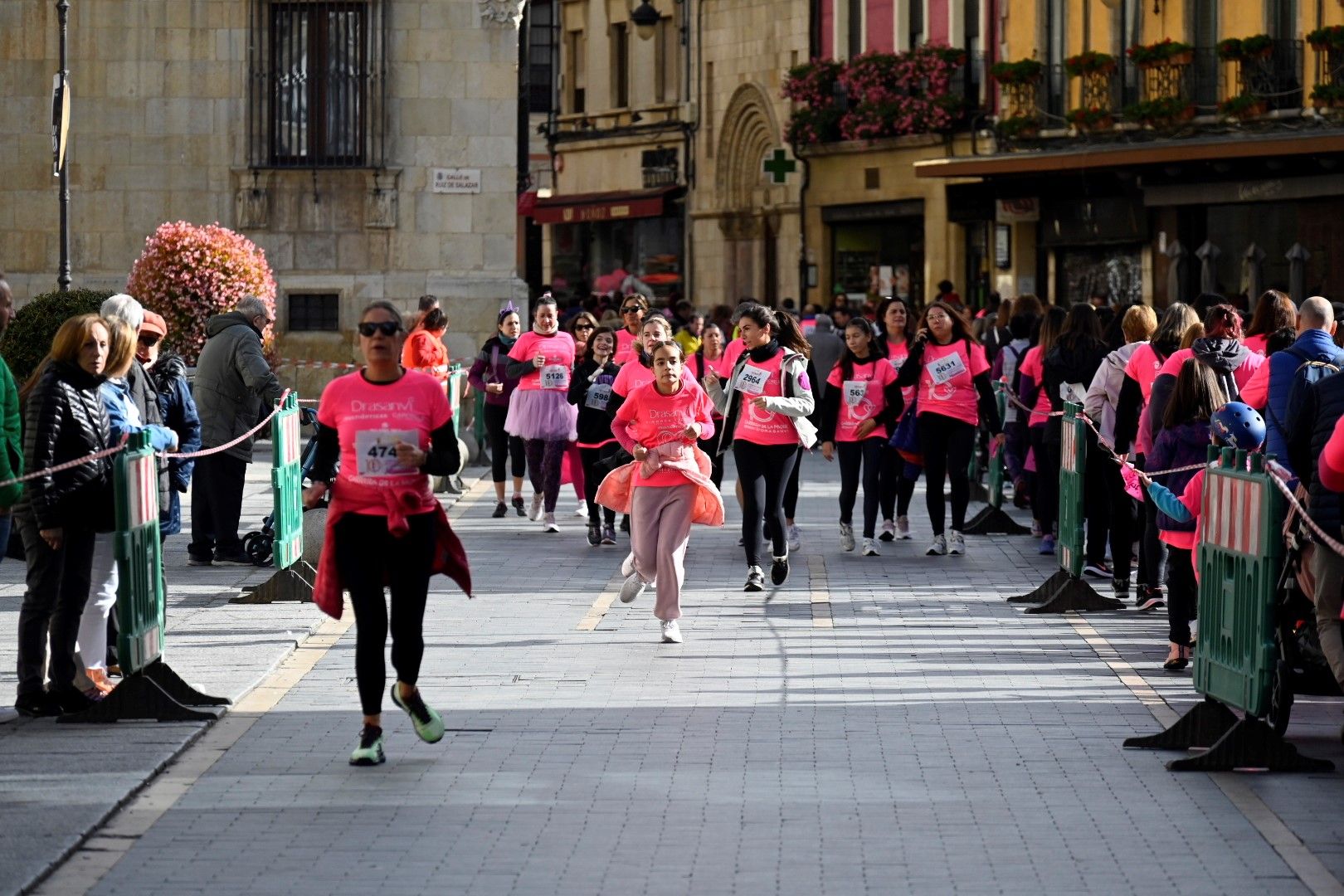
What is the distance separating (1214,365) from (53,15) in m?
18.1

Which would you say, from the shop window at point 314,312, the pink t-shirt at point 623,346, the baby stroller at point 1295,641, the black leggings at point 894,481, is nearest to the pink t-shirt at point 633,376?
the pink t-shirt at point 623,346

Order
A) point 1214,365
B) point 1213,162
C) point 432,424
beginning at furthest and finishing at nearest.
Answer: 1. point 1213,162
2. point 1214,365
3. point 432,424

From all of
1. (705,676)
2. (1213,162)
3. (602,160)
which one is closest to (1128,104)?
(1213,162)

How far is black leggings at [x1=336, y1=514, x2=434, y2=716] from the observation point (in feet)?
29.7

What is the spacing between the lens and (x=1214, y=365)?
12.0 meters

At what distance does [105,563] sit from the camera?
10.3m

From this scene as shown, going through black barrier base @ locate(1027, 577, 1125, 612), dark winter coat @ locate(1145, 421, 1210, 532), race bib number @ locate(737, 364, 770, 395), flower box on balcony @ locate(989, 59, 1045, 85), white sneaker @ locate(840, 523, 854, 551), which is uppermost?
flower box on balcony @ locate(989, 59, 1045, 85)

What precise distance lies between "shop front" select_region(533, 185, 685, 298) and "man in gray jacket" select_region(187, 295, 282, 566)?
105ft

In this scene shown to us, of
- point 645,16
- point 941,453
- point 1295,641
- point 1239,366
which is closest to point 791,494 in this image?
point 941,453

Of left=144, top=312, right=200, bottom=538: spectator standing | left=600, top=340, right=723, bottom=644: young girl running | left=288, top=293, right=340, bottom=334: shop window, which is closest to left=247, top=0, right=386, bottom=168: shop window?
left=288, top=293, right=340, bottom=334: shop window

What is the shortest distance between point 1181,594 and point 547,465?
8.13m

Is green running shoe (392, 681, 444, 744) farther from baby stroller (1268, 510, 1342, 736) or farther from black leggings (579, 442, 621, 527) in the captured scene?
black leggings (579, 442, 621, 527)

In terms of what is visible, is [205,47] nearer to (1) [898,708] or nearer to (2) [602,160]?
(1) [898,708]

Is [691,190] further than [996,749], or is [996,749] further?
[691,190]
